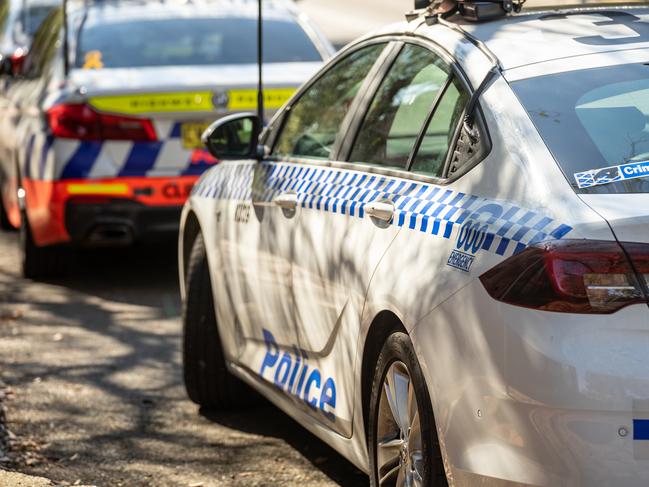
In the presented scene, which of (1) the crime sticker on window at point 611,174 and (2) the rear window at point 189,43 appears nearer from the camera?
(1) the crime sticker on window at point 611,174

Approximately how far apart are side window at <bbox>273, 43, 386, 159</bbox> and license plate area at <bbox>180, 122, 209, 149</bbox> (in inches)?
125

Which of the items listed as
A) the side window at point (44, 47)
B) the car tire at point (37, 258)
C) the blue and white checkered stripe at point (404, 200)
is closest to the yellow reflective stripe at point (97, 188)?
the car tire at point (37, 258)

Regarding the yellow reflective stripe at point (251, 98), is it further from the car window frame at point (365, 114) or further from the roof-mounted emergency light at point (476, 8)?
the roof-mounted emergency light at point (476, 8)

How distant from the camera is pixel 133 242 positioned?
8.86 meters

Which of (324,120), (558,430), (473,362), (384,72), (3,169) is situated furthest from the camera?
(3,169)

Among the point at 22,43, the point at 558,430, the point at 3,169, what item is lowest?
the point at 3,169

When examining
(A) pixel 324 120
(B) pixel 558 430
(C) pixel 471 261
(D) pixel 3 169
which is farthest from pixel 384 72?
(D) pixel 3 169

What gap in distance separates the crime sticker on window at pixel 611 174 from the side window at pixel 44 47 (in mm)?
6607

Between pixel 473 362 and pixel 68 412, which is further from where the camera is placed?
pixel 68 412

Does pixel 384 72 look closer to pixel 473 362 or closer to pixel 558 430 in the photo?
pixel 473 362

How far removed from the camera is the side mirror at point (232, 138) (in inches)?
217

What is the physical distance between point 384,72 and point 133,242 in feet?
14.5

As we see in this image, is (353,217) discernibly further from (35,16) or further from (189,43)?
(35,16)

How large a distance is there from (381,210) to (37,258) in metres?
5.77
